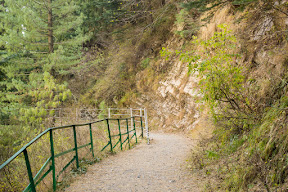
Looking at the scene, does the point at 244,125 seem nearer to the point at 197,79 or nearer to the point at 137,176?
the point at 137,176

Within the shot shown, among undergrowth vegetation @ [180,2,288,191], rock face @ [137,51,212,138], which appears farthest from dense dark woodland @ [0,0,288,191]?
rock face @ [137,51,212,138]

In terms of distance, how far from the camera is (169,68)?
14.7m

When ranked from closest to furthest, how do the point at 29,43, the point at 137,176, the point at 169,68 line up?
the point at 137,176
the point at 169,68
the point at 29,43

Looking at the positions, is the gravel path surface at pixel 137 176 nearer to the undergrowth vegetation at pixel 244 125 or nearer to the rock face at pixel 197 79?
the undergrowth vegetation at pixel 244 125

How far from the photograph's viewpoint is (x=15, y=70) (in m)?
16.5

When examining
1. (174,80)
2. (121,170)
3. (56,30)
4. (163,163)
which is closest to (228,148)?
(163,163)

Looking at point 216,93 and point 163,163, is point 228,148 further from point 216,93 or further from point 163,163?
point 163,163

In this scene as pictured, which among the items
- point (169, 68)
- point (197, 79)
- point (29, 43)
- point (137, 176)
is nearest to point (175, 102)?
point (169, 68)

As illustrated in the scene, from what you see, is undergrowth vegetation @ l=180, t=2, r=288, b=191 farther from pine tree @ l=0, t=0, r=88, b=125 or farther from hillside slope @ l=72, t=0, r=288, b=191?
pine tree @ l=0, t=0, r=88, b=125

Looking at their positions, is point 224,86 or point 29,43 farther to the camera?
point 29,43

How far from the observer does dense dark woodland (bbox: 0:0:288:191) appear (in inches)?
148

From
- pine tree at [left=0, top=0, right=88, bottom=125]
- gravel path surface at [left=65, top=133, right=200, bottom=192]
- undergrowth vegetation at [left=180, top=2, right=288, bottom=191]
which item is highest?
pine tree at [left=0, top=0, right=88, bottom=125]

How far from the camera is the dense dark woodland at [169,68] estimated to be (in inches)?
148

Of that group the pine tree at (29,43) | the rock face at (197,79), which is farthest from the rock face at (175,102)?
the pine tree at (29,43)
